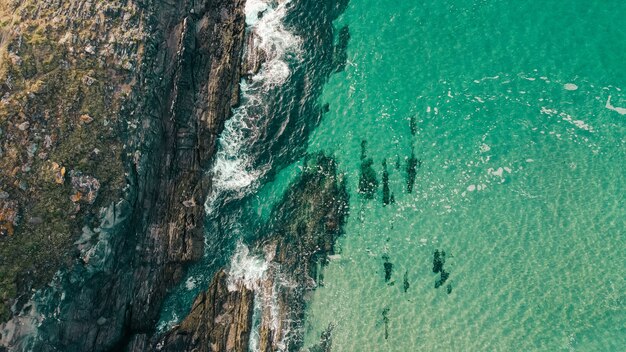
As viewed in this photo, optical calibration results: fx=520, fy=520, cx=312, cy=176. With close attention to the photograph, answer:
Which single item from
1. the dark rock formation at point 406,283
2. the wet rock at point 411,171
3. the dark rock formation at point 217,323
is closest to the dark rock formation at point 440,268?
the dark rock formation at point 406,283

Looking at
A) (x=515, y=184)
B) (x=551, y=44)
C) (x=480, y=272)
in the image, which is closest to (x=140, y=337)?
(x=480, y=272)

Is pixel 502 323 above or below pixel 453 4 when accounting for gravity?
below

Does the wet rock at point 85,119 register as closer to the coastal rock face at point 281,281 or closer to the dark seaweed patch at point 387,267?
the coastal rock face at point 281,281

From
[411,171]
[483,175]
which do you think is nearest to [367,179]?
[411,171]

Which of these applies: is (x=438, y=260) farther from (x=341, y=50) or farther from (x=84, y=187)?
(x=84, y=187)

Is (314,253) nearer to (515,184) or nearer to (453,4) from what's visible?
(515,184)

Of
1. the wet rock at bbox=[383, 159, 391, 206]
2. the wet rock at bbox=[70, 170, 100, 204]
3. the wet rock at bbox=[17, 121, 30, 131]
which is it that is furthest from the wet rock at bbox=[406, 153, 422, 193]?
the wet rock at bbox=[17, 121, 30, 131]
